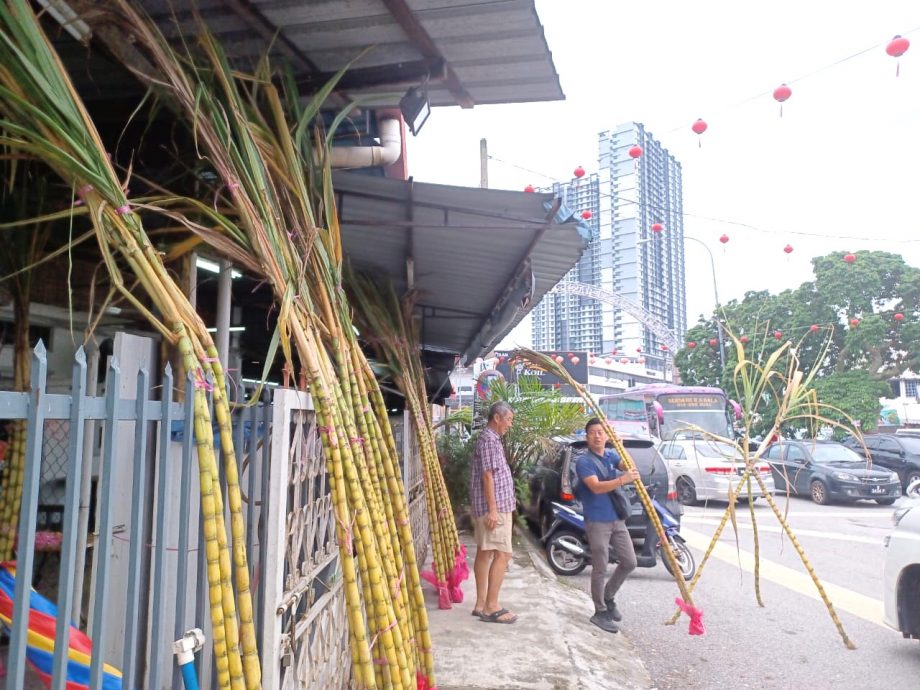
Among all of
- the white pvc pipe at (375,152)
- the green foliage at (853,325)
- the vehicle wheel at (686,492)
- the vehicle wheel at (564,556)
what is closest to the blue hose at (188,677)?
the white pvc pipe at (375,152)

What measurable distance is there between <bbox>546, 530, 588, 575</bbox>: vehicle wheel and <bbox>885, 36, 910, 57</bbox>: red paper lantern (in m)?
4.80

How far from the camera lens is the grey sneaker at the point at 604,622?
14.5 ft

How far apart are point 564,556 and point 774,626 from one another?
2.07 meters

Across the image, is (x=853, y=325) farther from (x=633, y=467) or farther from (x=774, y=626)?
(x=633, y=467)

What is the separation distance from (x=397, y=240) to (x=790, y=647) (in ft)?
13.1

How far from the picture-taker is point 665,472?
699cm

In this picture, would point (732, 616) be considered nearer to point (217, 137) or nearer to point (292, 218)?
point (292, 218)

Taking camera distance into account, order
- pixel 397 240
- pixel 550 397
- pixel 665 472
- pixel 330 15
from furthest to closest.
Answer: pixel 550 397 < pixel 665 472 < pixel 397 240 < pixel 330 15

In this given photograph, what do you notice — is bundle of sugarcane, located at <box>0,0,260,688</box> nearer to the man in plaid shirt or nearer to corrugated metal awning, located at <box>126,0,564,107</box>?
corrugated metal awning, located at <box>126,0,564,107</box>

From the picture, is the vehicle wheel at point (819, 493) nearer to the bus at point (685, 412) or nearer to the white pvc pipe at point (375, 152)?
the bus at point (685, 412)

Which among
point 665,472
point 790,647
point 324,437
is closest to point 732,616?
point 790,647

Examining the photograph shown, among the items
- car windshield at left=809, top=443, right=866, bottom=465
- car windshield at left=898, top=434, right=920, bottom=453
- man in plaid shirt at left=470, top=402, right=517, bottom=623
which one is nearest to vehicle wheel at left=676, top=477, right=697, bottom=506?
car windshield at left=809, top=443, right=866, bottom=465

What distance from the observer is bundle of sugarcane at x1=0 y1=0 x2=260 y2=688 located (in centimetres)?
138

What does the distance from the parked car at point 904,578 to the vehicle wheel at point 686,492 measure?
26.2ft
